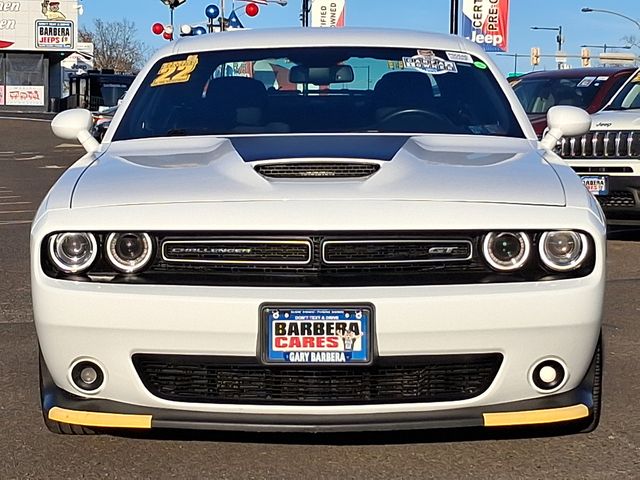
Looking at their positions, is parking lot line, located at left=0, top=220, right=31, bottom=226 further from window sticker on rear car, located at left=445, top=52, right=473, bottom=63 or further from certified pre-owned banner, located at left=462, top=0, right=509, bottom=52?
certified pre-owned banner, located at left=462, top=0, right=509, bottom=52

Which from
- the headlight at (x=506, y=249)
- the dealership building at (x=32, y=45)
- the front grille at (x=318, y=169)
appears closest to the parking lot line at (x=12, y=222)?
the front grille at (x=318, y=169)

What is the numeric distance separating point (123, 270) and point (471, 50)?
2.49m

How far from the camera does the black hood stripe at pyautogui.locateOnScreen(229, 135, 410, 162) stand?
12.9ft

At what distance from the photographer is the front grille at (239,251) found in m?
3.41

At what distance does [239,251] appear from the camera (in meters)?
3.43

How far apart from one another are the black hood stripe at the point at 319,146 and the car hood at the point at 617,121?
5.58 meters

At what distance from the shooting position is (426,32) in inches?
216

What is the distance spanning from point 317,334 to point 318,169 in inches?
27.6

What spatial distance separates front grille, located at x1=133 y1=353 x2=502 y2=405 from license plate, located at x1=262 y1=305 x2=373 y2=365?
6cm

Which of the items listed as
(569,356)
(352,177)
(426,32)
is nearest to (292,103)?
(426,32)

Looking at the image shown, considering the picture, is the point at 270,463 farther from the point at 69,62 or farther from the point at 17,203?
the point at 69,62

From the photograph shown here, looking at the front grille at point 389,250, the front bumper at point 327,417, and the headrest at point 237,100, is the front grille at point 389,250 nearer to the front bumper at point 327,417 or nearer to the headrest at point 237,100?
the front bumper at point 327,417

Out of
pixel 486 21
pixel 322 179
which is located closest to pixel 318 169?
pixel 322 179

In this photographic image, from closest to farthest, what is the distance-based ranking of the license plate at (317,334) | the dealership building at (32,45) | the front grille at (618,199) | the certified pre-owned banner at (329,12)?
1. the license plate at (317,334)
2. the front grille at (618,199)
3. the certified pre-owned banner at (329,12)
4. the dealership building at (32,45)
